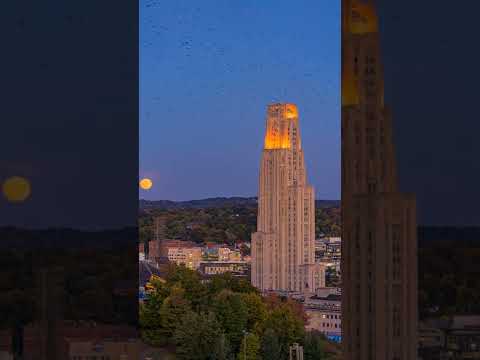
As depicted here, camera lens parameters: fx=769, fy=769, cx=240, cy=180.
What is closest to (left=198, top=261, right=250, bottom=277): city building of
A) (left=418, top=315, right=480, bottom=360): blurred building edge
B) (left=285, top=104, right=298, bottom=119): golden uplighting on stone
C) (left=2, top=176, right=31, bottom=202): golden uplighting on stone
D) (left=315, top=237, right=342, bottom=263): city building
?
(left=315, top=237, right=342, bottom=263): city building

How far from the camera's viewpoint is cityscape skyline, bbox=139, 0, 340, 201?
28.3 ft

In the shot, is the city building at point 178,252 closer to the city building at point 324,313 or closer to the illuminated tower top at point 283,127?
the city building at point 324,313

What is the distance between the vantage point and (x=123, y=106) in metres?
5.07

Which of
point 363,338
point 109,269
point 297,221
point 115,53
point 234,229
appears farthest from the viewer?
point 234,229

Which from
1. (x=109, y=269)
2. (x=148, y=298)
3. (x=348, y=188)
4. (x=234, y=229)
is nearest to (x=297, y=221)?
(x=234, y=229)

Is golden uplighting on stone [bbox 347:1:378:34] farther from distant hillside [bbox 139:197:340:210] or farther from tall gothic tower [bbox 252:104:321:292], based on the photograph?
distant hillside [bbox 139:197:340:210]

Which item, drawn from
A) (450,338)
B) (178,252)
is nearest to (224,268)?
(178,252)

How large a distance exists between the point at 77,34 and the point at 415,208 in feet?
8.09

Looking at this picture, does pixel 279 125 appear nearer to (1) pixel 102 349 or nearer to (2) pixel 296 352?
(2) pixel 296 352

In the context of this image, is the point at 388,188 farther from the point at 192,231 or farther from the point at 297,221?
the point at 192,231

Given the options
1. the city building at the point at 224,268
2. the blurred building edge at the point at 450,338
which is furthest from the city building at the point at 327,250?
the blurred building edge at the point at 450,338

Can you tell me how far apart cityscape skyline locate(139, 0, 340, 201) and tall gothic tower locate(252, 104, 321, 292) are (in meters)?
0.15

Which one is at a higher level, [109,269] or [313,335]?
[109,269]

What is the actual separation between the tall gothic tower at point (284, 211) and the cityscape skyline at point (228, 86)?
15 centimetres
